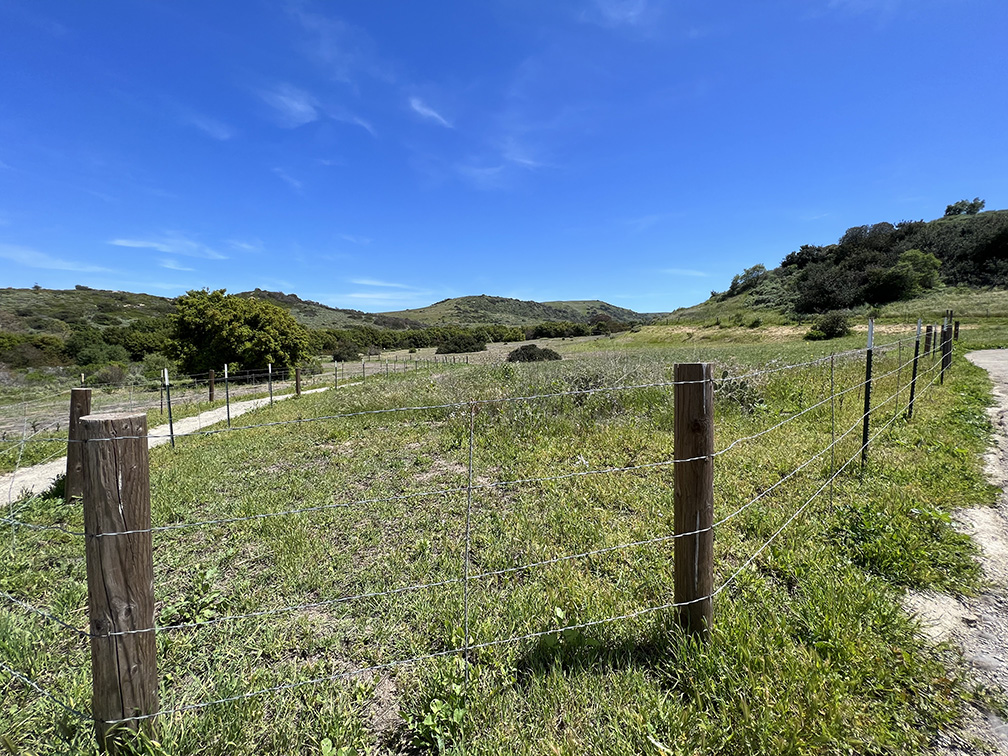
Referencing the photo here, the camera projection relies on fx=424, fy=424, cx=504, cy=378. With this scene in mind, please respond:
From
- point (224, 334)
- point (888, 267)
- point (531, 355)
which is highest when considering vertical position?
point (888, 267)

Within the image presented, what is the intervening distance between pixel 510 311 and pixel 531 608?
136542 millimetres

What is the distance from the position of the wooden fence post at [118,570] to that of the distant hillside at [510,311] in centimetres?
11123

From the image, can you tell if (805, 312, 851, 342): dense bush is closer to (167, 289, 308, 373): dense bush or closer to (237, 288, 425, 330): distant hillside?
(167, 289, 308, 373): dense bush

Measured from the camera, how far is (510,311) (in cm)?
13725

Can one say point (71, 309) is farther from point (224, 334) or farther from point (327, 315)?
point (224, 334)

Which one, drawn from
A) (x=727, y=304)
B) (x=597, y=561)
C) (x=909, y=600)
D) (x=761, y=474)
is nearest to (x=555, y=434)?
(x=761, y=474)

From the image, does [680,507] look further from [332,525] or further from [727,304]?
[727,304]

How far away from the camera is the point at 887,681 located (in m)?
2.00

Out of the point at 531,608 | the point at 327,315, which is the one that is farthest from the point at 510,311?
the point at 531,608

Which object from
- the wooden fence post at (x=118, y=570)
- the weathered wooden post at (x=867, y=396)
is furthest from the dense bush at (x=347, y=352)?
the wooden fence post at (x=118, y=570)

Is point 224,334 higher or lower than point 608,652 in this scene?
higher

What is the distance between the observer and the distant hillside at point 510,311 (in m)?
120

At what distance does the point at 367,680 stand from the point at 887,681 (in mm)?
2555

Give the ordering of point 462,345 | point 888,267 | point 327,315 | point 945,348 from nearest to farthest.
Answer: point 945,348 → point 888,267 → point 462,345 → point 327,315
